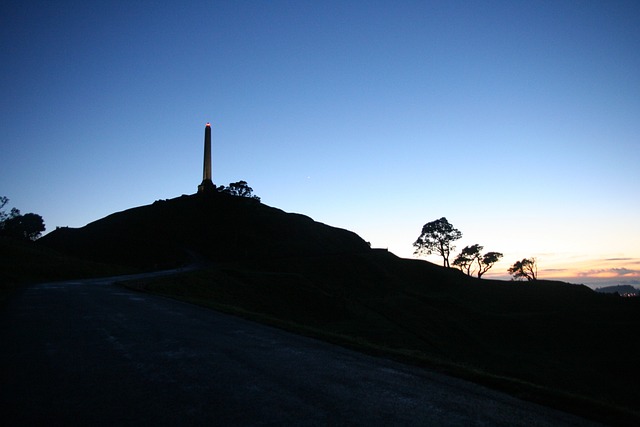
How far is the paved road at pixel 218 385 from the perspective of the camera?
5.61 meters

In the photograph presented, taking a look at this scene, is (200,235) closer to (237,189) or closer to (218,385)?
(237,189)

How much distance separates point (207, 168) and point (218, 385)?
123m

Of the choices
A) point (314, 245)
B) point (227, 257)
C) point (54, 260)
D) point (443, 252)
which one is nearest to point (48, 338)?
point (54, 260)

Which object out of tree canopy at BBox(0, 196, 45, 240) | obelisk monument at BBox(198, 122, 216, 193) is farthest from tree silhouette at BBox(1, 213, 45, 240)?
obelisk monument at BBox(198, 122, 216, 193)

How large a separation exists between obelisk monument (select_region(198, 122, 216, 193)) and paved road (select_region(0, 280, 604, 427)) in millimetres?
114596

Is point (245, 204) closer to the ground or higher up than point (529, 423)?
higher up

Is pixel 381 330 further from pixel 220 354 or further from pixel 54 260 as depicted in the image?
pixel 54 260

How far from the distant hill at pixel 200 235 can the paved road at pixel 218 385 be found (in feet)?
213

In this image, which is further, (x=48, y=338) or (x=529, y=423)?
(x=48, y=338)

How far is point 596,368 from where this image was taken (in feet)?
114

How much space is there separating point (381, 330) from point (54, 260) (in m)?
45.5

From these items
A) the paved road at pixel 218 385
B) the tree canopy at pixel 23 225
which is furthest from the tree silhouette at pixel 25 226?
the paved road at pixel 218 385

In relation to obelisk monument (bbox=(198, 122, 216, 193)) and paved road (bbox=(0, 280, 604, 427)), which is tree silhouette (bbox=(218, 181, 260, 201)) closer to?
obelisk monument (bbox=(198, 122, 216, 193))

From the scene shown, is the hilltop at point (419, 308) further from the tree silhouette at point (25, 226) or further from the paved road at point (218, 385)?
the tree silhouette at point (25, 226)
